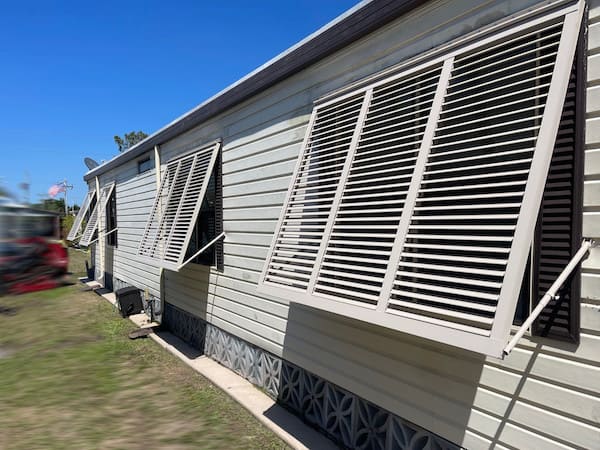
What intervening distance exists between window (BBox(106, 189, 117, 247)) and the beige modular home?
339 inches

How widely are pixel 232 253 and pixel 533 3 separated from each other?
4.20 metres

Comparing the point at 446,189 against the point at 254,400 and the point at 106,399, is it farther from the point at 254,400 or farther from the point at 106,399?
the point at 106,399

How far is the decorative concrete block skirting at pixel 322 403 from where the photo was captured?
2.97m

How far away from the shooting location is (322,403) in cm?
380

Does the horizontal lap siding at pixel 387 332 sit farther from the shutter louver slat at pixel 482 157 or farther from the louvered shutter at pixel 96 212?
the louvered shutter at pixel 96 212

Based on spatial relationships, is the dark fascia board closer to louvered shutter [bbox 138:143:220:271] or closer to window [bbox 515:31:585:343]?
louvered shutter [bbox 138:143:220:271]

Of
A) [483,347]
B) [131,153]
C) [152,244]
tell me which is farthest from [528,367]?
[131,153]

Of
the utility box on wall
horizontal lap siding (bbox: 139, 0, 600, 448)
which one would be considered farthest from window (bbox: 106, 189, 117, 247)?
horizontal lap siding (bbox: 139, 0, 600, 448)

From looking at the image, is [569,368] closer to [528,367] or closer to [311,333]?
[528,367]

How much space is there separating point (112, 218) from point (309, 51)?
10638mm

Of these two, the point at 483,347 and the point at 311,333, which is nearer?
the point at 483,347

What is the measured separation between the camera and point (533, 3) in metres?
2.30

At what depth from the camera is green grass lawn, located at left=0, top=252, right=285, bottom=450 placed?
11.9 feet

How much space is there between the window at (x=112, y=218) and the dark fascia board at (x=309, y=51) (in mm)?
6656
